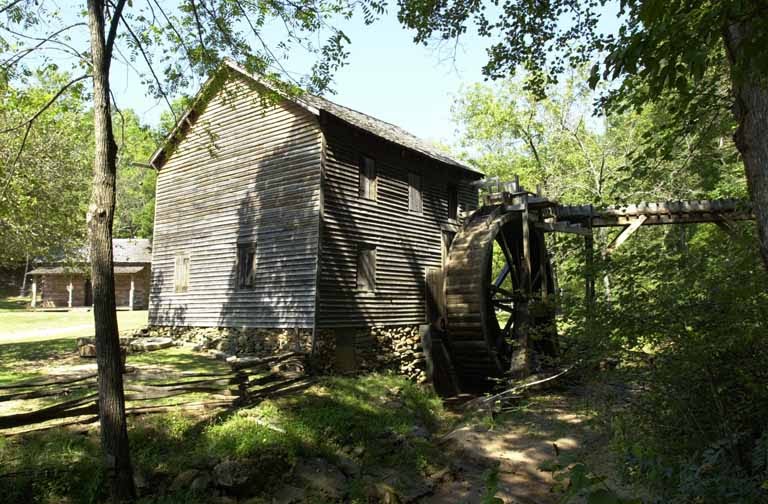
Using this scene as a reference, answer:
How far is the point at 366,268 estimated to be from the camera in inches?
543

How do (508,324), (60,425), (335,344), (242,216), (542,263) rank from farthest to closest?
1. (542,263)
2. (508,324)
3. (242,216)
4. (335,344)
5. (60,425)

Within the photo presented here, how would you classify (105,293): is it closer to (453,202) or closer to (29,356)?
(29,356)

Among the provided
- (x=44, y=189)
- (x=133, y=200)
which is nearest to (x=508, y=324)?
(x=44, y=189)

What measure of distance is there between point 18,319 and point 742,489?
95.8 feet

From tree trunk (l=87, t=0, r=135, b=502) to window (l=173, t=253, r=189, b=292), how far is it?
384 inches

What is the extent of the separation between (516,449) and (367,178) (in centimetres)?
798

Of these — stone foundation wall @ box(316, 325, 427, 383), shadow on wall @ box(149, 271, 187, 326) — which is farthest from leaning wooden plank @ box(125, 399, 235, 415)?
shadow on wall @ box(149, 271, 187, 326)

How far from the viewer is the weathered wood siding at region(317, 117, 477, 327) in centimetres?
1280

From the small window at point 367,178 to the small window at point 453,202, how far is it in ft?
12.5

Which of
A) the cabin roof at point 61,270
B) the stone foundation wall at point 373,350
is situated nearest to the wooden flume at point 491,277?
the stone foundation wall at point 373,350

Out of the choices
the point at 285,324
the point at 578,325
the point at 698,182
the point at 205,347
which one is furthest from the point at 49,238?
the point at 698,182

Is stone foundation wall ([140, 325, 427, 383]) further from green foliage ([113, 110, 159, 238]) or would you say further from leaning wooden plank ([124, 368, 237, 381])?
green foliage ([113, 110, 159, 238])

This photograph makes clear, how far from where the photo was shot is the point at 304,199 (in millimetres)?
12859

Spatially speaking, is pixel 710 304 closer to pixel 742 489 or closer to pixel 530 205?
pixel 742 489
